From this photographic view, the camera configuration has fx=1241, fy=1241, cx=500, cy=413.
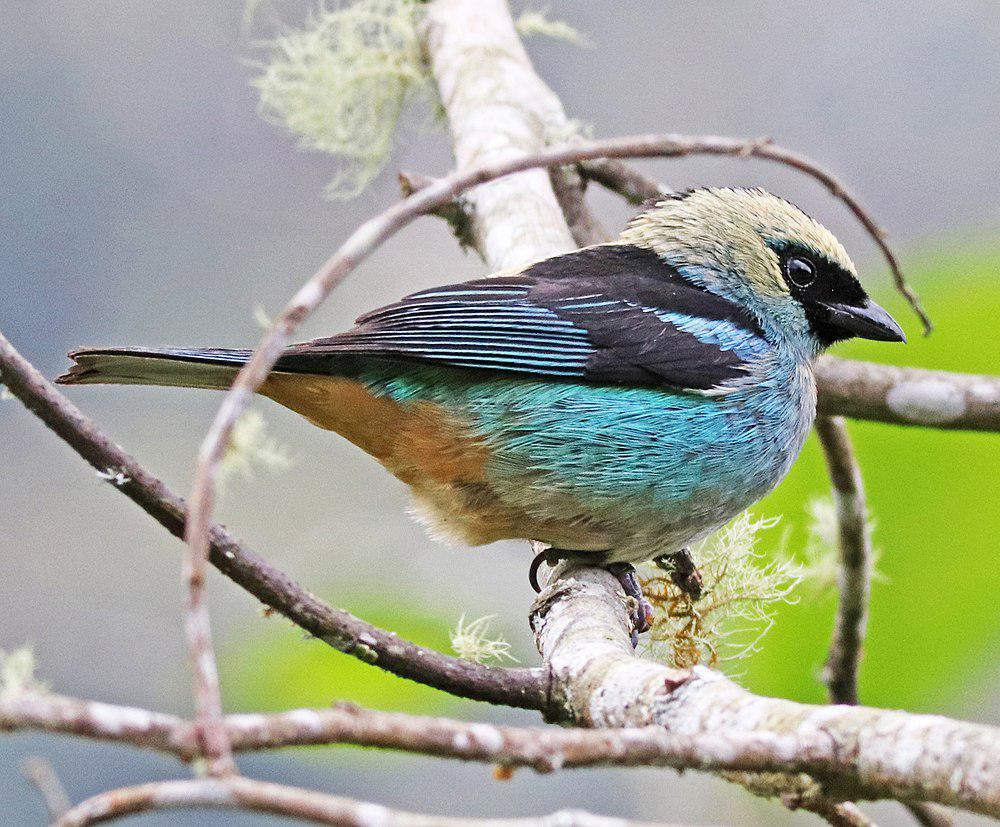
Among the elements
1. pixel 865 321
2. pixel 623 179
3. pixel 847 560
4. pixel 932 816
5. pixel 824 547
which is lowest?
pixel 932 816

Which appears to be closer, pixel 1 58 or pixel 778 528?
pixel 778 528

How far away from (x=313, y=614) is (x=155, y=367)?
1.05m

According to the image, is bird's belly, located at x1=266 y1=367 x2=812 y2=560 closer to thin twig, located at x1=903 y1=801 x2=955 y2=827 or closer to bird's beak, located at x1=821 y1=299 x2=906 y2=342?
bird's beak, located at x1=821 y1=299 x2=906 y2=342

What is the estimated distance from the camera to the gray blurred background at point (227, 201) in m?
5.66

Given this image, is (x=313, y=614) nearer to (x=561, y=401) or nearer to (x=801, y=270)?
(x=561, y=401)

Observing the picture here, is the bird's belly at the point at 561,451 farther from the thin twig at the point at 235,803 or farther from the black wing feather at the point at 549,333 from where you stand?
the thin twig at the point at 235,803

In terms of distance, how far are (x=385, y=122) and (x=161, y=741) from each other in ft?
12.5

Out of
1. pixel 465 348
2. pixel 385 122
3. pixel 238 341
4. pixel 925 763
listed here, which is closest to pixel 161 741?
pixel 925 763

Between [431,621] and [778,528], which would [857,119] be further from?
[431,621]

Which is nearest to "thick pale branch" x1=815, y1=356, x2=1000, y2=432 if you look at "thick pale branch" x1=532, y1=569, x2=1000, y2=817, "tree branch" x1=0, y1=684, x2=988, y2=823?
"thick pale branch" x1=532, y1=569, x2=1000, y2=817

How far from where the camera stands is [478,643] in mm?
2959

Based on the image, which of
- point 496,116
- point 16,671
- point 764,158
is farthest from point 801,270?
point 16,671

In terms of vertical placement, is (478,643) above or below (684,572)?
below

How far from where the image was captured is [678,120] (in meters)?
6.72
